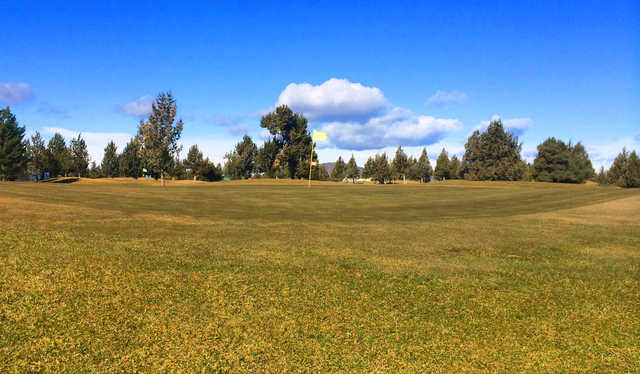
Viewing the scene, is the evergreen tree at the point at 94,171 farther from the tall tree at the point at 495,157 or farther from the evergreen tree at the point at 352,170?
the tall tree at the point at 495,157

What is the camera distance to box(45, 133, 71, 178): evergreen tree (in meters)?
75.8

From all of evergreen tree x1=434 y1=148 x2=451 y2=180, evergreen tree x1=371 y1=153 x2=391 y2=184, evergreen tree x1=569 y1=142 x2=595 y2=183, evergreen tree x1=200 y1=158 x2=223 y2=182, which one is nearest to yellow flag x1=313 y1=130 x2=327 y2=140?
evergreen tree x1=200 y1=158 x2=223 y2=182

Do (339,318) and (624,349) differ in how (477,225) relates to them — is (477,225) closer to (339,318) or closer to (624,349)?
(624,349)

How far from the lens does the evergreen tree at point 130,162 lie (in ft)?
293

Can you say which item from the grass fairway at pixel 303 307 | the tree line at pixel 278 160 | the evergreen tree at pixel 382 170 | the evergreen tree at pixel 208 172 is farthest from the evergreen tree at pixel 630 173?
the evergreen tree at pixel 208 172

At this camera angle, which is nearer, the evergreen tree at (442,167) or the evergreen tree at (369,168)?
the evergreen tree at (442,167)

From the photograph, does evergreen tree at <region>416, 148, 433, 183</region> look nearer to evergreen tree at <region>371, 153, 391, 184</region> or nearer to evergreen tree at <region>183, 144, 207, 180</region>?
evergreen tree at <region>371, 153, 391, 184</region>

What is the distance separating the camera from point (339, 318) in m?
3.79

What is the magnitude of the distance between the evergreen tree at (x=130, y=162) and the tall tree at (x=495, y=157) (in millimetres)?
94806

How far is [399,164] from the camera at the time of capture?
102 meters

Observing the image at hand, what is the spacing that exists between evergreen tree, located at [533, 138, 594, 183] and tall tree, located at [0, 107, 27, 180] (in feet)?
391

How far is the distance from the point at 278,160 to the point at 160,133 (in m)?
29.0

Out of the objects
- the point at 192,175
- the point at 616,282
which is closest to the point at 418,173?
the point at 192,175

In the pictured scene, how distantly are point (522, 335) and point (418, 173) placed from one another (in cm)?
10709
